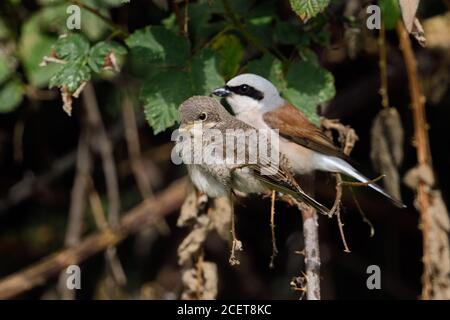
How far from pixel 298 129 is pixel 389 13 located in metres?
0.72

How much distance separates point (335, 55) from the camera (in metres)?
3.75

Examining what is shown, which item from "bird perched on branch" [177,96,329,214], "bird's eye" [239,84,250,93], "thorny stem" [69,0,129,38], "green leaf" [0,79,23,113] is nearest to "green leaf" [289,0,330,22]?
"bird perched on branch" [177,96,329,214]

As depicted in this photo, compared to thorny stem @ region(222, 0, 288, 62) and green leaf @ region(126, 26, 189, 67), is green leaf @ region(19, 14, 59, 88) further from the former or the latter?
thorny stem @ region(222, 0, 288, 62)

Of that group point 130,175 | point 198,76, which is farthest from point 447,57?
point 130,175

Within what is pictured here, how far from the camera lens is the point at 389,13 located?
3016 mm

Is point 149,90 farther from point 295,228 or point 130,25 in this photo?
point 295,228

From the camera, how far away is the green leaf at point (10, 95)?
11.1 ft

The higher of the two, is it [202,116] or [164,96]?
[164,96]

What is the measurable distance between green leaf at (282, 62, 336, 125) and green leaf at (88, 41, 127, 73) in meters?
0.66

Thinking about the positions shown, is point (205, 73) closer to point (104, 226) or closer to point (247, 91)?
point (247, 91)

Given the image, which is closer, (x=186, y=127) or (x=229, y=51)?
(x=186, y=127)

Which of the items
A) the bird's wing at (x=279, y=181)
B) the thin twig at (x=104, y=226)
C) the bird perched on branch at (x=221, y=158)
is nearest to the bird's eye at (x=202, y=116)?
the bird perched on branch at (x=221, y=158)

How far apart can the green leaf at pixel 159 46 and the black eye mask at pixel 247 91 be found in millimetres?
270

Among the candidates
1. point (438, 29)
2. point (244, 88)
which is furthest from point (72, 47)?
point (438, 29)
